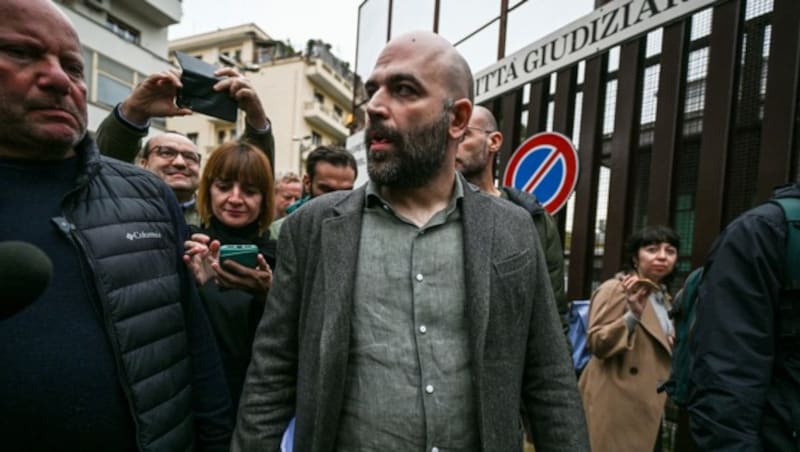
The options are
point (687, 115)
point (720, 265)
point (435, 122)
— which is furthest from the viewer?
point (687, 115)

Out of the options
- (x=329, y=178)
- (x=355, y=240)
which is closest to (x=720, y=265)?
(x=355, y=240)

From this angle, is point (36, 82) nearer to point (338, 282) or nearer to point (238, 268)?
point (238, 268)

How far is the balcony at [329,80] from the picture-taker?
101 feet

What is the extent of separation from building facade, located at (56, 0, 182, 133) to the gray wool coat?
17024mm

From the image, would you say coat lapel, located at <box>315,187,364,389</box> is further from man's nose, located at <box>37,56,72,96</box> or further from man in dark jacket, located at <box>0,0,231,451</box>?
man's nose, located at <box>37,56,72,96</box>

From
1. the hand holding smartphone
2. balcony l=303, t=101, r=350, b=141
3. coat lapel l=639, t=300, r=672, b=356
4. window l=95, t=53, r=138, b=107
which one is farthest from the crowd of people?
balcony l=303, t=101, r=350, b=141

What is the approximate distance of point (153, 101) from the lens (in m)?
1.95

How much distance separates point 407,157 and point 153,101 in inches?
45.2

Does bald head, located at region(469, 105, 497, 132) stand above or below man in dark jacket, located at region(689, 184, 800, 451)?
above

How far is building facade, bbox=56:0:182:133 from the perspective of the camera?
16156 millimetres

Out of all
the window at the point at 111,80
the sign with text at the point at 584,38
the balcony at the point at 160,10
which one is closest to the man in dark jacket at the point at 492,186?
the sign with text at the point at 584,38

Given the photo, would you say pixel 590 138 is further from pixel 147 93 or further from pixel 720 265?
pixel 147 93

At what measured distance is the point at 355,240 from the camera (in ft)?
4.90

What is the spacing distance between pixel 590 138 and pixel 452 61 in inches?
144
